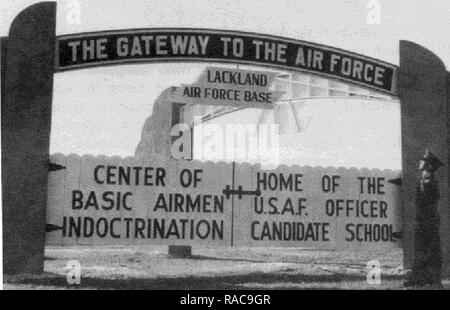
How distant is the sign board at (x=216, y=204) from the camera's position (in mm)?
5957

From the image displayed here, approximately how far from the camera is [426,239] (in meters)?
6.59

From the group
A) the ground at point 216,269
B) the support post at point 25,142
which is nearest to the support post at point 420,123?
the ground at point 216,269

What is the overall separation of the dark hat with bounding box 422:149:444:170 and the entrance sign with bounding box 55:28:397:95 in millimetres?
729

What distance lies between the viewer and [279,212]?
6.35m

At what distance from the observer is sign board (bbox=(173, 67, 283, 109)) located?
242 inches

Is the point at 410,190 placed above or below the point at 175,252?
above

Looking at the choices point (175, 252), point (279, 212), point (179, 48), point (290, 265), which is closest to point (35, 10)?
point (179, 48)

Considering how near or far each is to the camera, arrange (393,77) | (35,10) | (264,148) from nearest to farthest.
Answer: (35,10) < (264,148) < (393,77)

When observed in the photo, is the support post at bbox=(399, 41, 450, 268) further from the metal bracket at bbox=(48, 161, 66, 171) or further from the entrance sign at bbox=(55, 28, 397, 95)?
the metal bracket at bbox=(48, 161, 66, 171)

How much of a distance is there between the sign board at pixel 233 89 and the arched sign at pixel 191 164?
0.14 m

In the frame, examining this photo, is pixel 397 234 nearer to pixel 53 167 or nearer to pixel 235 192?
pixel 235 192

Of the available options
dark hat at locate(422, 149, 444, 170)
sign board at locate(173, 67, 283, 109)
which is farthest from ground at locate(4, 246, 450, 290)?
sign board at locate(173, 67, 283, 109)

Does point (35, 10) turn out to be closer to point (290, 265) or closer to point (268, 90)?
point (268, 90)

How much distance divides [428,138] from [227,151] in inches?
85.1
